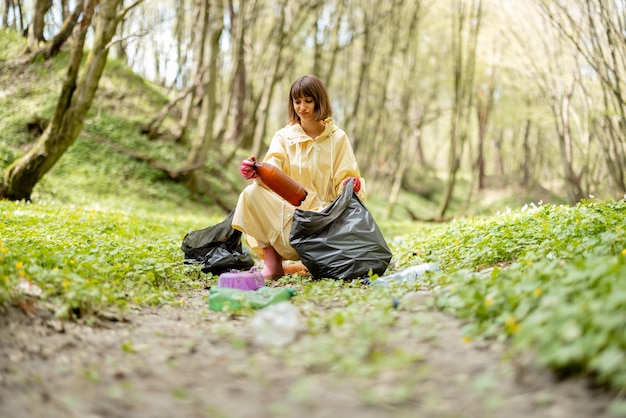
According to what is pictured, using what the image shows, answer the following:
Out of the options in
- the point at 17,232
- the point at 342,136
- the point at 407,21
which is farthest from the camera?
the point at 407,21

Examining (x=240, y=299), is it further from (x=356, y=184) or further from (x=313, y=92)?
(x=313, y=92)

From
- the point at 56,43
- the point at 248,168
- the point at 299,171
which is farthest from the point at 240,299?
the point at 56,43

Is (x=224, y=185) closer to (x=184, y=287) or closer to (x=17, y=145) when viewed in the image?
(x=17, y=145)

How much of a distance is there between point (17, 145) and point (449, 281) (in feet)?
32.1

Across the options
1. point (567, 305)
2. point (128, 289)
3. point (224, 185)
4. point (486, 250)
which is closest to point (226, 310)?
point (128, 289)

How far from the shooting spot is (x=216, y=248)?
4.71 metres

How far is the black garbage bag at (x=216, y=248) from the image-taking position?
462 centimetres

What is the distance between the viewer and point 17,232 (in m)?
4.37

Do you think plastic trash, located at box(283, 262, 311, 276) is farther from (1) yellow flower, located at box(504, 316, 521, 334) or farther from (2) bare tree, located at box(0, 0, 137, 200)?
(2) bare tree, located at box(0, 0, 137, 200)

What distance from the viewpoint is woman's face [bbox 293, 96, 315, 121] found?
4539 millimetres

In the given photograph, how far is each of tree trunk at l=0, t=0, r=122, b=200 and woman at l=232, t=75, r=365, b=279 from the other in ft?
13.1

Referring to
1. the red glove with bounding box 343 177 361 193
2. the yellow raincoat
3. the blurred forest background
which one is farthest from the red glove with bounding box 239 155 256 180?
the blurred forest background

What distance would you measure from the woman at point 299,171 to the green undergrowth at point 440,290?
378 millimetres

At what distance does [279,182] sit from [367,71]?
39.9 feet
